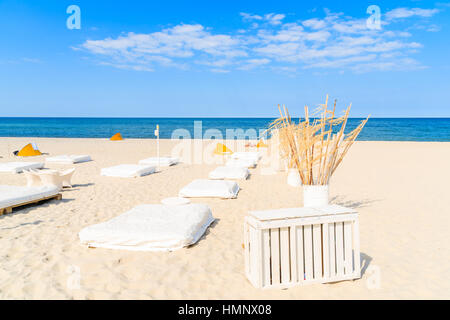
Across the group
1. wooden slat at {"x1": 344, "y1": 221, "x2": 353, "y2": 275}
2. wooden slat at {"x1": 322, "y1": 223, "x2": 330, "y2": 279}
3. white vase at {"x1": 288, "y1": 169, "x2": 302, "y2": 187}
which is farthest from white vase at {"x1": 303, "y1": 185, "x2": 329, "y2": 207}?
white vase at {"x1": 288, "y1": 169, "x2": 302, "y2": 187}

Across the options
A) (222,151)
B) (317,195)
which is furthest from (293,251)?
(222,151)

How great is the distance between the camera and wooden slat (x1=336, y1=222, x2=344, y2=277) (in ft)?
8.88

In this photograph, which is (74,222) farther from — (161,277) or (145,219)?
(161,277)

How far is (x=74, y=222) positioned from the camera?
4500mm

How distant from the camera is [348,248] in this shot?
108 inches

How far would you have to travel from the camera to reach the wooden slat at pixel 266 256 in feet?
8.41

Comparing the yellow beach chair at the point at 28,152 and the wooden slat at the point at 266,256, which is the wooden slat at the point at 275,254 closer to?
the wooden slat at the point at 266,256

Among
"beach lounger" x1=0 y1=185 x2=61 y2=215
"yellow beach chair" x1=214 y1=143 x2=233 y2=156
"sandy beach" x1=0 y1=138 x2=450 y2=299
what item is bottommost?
"sandy beach" x1=0 y1=138 x2=450 y2=299

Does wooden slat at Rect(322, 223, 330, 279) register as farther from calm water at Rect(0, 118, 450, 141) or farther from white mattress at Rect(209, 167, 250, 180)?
calm water at Rect(0, 118, 450, 141)

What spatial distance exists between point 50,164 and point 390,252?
10.7 m

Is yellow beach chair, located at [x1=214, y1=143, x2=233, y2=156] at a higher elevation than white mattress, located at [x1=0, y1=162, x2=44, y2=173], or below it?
higher

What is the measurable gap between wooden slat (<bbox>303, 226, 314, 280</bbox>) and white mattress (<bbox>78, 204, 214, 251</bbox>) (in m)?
1.33

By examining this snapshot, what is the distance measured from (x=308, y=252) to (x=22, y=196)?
4.51m

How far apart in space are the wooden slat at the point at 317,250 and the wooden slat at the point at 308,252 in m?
0.04
